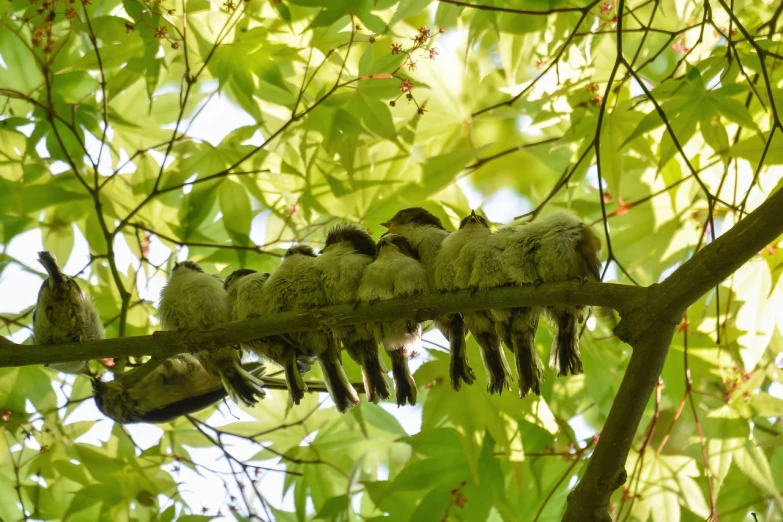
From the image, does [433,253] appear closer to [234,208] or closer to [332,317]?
[332,317]

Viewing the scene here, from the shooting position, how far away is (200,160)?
3.33m

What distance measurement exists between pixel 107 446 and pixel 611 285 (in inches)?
102

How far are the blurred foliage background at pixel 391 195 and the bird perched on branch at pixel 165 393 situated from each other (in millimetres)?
275

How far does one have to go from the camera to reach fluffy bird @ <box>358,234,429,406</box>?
7.59 ft

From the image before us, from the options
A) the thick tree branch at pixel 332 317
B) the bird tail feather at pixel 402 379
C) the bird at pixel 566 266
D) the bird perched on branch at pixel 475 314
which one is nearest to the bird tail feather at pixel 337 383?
the bird tail feather at pixel 402 379

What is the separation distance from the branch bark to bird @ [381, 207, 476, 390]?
468 millimetres

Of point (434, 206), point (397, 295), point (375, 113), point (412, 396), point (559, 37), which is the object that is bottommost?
point (412, 396)

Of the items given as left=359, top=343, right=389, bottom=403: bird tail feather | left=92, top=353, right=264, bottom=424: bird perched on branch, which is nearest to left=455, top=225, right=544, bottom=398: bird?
left=359, top=343, right=389, bottom=403: bird tail feather

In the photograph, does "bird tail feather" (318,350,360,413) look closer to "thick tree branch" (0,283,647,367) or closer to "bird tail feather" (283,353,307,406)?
"bird tail feather" (283,353,307,406)

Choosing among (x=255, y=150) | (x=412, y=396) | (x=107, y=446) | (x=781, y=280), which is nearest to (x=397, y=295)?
(x=412, y=396)

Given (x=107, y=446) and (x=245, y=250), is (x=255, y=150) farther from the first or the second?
(x=107, y=446)

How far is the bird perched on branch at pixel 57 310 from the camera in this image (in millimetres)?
2936

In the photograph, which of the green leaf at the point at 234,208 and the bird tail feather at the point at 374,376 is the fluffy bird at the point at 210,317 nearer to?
the bird tail feather at the point at 374,376

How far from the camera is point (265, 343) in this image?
2529 millimetres
